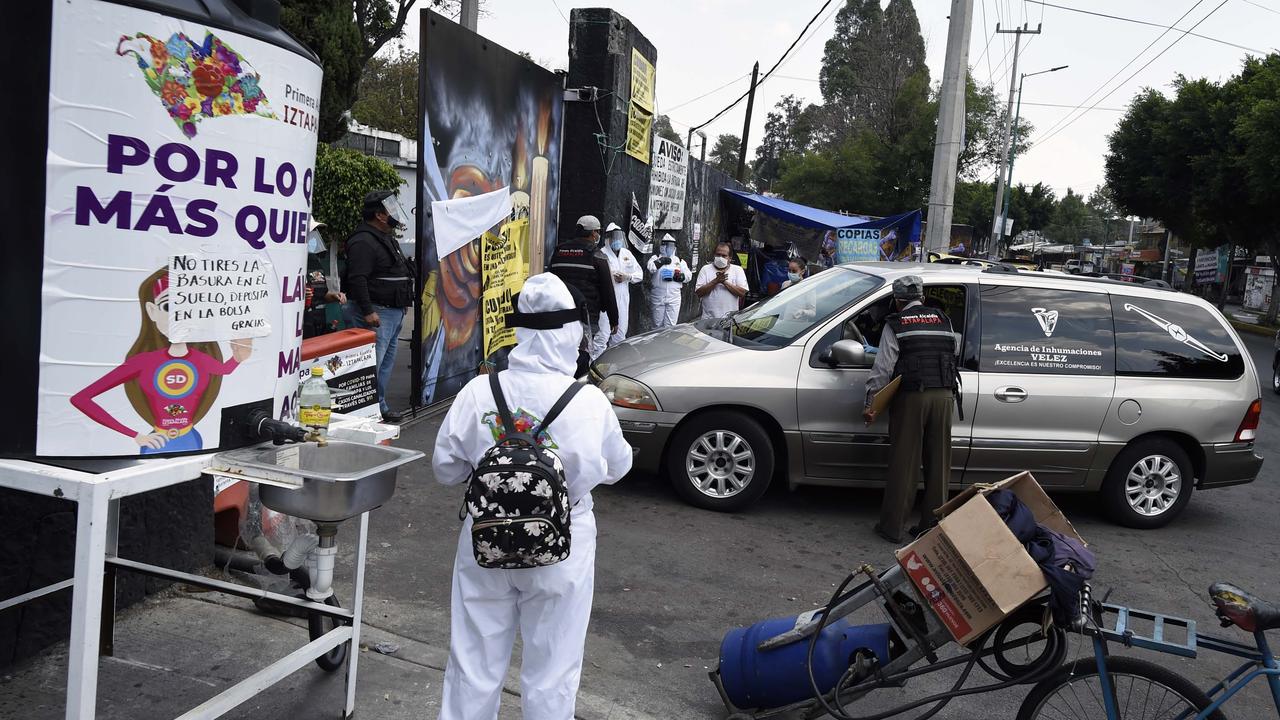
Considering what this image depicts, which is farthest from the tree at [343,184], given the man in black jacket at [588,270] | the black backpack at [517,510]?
the black backpack at [517,510]

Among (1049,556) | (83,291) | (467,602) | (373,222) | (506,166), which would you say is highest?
(506,166)

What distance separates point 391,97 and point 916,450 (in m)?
30.2

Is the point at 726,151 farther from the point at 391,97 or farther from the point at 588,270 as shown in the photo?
the point at 588,270

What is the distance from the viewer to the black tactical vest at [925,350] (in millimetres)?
6012

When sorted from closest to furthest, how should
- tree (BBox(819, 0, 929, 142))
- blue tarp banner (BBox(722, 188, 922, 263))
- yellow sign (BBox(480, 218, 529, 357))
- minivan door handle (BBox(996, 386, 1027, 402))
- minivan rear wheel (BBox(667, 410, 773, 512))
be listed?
minivan rear wheel (BBox(667, 410, 773, 512)), minivan door handle (BBox(996, 386, 1027, 402)), yellow sign (BBox(480, 218, 529, 357)), blue tarp banner (BBox(722, 188, 922, 263)), tree (BBox(819, 0, 929, 142))

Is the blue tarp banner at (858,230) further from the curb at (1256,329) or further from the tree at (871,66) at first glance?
the tree at (871,66)

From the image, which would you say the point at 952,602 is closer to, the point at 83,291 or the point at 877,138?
the point at 83,291

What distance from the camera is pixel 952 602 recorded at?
3305 mm

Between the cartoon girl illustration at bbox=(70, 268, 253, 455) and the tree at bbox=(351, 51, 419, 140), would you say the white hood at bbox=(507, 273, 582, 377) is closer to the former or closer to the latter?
the cartoon girl illustration at bbox=(70, 268, 253, 455)

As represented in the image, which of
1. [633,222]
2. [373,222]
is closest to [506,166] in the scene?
[373,222]

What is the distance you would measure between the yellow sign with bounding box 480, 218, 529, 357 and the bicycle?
648cm

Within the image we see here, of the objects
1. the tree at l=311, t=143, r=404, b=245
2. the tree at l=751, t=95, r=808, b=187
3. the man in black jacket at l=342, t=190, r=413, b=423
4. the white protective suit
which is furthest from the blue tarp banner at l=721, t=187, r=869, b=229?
the tree at l=751, t=95, r=808, b=187

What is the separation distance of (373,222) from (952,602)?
5.79 meters

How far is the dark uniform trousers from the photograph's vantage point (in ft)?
20.0
